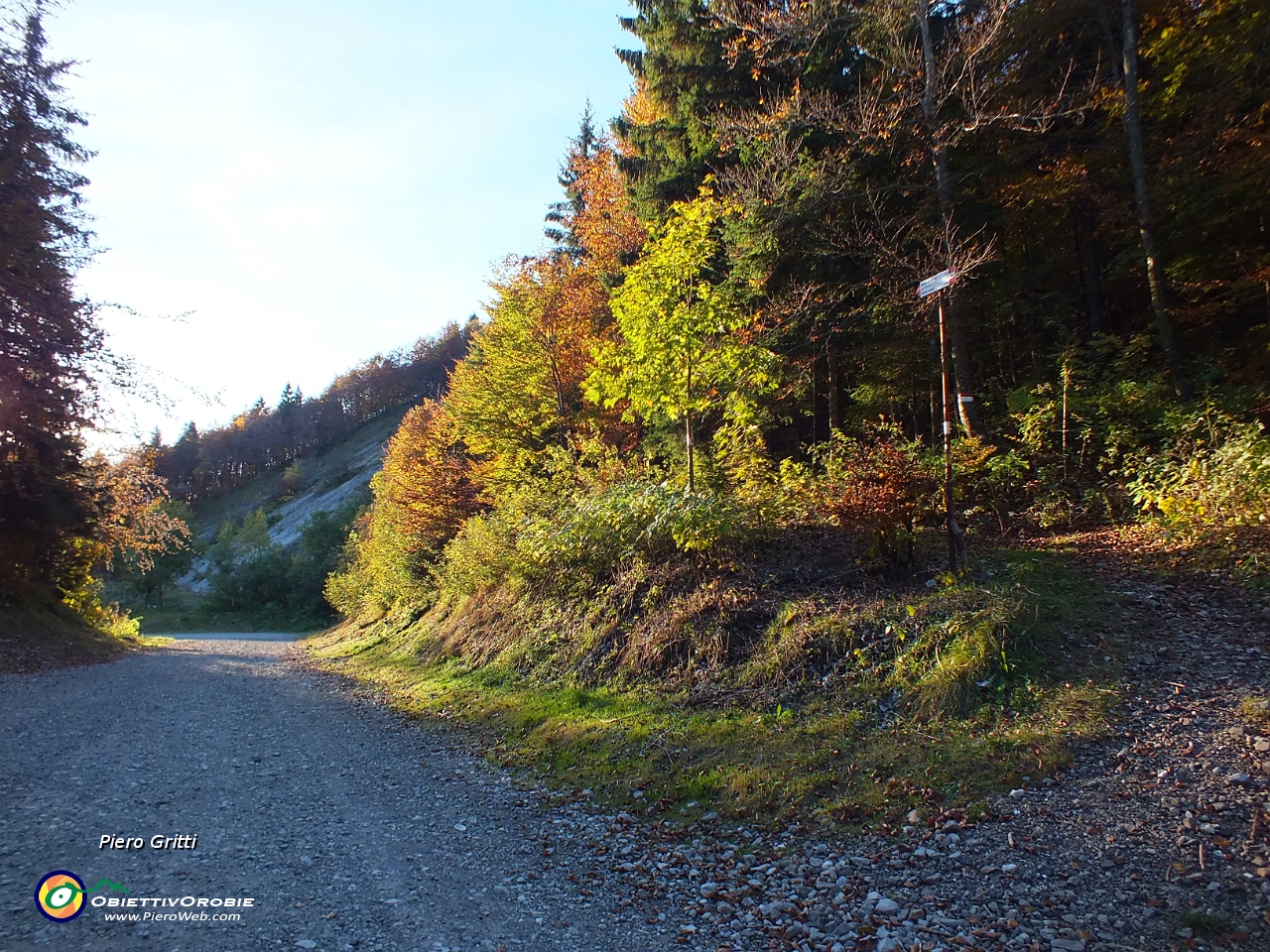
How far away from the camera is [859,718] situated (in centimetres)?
595

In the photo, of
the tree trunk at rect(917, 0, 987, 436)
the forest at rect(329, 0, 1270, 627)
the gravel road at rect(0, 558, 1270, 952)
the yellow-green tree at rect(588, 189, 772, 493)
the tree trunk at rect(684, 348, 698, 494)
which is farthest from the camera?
the tree trunk at rect(917, 0, 987, 436)

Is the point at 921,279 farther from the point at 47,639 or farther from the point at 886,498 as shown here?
the point at 47,639

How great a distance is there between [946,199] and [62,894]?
47.0 ft

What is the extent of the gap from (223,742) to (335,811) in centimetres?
344

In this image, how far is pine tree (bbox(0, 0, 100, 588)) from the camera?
1242 cm

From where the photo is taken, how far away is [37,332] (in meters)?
13.6

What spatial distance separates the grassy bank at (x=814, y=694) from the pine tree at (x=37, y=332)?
11.4 meters

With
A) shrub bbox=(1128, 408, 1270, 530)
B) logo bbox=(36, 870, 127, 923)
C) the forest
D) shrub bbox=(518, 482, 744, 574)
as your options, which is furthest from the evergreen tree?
logo bbox=(36, 870, 127, 923)

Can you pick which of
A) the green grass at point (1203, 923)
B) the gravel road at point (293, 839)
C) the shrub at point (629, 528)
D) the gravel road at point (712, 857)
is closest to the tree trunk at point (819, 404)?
the shrub at point (629, 528)

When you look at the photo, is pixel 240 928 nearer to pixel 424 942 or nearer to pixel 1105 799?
pixel 424 942

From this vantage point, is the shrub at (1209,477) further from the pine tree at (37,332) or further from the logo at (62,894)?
the pine tree at (37,332)

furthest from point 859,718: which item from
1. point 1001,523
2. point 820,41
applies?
point 820,41

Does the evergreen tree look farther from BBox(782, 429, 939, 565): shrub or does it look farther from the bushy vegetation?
BBox(782, 429, 939, 565): shrub

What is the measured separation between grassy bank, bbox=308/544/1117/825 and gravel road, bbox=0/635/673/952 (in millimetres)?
1022
